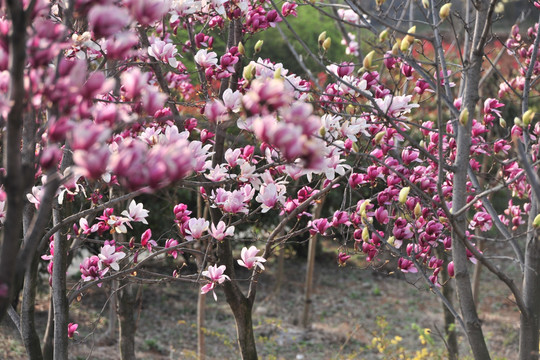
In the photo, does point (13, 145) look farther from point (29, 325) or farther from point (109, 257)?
point (29, 325)

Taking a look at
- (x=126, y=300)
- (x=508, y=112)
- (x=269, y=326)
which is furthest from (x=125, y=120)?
(x=508, y=112)

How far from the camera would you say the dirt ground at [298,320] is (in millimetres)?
6047

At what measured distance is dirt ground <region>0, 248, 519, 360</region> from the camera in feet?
19.8

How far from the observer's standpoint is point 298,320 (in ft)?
22.7

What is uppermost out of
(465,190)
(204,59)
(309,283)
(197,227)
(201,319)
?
(204,59)

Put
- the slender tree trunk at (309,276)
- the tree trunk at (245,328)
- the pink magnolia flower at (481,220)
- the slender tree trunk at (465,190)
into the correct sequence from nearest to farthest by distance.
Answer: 1. the slender tree trunk at (465,190)
2. the pink magnolia flower at (481,220)
3. the tree trunk at (245,328)
4. the slender tree trunk at (309,276)

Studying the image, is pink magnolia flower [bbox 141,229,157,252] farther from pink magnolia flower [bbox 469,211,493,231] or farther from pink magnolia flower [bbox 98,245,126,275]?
pink magnolia flower [bbox 469,211,493,231]

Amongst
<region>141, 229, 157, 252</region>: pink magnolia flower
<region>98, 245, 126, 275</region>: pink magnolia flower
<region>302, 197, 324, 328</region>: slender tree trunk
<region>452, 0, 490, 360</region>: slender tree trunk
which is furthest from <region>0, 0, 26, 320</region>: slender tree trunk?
<region>302, 197, 324, 328</region>: slender tree trunk

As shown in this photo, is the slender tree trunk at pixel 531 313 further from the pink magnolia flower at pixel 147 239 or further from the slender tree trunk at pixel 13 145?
the slender tree trunk at pixel 13 145

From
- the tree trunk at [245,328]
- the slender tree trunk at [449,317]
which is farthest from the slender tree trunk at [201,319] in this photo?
the slender tree trunk at [449,317]

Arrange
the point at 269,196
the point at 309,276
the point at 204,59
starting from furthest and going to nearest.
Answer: the point at 309,276, the point at 204,59, the point at 269,196

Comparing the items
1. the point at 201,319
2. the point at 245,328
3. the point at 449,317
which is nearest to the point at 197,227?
the point at 245,328

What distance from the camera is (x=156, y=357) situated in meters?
5.81

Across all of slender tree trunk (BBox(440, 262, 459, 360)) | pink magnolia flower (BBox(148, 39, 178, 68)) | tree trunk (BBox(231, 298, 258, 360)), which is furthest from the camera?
slender tree trunk (BBox(440, 262, 459, 360))
